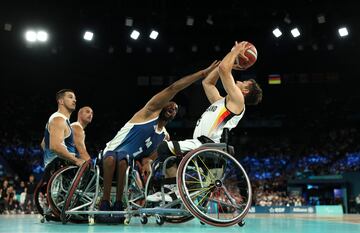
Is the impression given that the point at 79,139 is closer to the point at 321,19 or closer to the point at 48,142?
the point at 48,142

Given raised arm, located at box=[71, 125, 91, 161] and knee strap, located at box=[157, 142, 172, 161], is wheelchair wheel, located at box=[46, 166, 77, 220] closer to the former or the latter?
raised arm, located at box=[71, 125, 91, 161]

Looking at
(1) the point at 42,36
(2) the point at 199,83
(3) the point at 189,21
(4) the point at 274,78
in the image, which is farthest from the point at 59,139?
(4) the point at 274,78

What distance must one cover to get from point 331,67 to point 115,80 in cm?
1208

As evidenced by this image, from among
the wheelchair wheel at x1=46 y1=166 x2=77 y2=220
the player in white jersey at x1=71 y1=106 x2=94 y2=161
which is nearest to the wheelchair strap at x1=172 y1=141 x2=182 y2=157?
the wheelchair wheel at x1=46 y1=166 x2=77 y2=220

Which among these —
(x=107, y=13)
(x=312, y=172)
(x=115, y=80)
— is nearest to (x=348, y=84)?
(x=312, y=172)

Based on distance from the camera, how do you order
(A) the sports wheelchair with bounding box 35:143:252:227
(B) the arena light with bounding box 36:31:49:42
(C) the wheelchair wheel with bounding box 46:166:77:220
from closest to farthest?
(A) the sports wheelchair with bounding box 35:143:252:227 → (C) the wheelchair wheel with bounding box 46:166:77:220 → (B) the arena light with bounding box 36:31:49:42

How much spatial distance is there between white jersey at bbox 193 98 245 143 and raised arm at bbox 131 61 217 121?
0.33 metres

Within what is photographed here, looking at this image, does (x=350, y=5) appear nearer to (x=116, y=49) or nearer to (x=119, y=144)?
(x=116, y=49)

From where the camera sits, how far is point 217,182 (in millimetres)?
3426

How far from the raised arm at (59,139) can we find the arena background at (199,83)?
364 inches

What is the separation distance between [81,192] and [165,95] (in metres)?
1.23

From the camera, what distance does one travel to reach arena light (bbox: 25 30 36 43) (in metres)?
14.2

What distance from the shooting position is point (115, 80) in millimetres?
25281

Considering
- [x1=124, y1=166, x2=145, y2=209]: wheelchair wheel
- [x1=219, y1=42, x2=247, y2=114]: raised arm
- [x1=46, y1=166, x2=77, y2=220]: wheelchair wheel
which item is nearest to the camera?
[x1=219, y1=42, x2=247, y2=114]: raised arm
